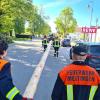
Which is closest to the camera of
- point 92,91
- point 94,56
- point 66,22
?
point 92,91

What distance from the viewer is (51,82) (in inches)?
587

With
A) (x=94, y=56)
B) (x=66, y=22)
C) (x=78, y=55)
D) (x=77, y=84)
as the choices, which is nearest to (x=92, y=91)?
(x=77, y=84)

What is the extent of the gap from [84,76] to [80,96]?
280 millimetres

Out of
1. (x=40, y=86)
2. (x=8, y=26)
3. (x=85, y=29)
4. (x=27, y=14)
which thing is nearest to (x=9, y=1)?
(x=8, y=26)

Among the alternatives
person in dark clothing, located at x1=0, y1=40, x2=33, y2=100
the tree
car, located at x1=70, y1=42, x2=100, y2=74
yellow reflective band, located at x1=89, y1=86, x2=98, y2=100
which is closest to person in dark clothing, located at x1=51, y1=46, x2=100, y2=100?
yellow reflective band, located at x1=89, y1=86, x2=98, y2=100

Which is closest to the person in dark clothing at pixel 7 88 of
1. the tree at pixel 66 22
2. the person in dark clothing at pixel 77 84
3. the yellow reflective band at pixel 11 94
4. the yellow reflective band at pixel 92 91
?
the yellow reflective band at pixel 11 94

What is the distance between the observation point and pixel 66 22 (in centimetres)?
13562

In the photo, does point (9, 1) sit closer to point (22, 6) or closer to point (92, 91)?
point (22, 6)

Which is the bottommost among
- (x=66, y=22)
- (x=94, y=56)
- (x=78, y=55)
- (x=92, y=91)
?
(x=66, y=22)

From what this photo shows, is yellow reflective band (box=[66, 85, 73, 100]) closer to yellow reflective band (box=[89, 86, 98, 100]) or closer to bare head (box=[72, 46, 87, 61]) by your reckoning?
yellow reflective band (box=[89, 86, 98, 100])

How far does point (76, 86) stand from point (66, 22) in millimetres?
131098

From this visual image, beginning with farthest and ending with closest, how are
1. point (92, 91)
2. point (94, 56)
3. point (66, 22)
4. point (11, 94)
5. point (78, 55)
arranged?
1. point (66, 22)
2. point (94, 56)
3. point (78, 55)
4. point (92, 91)
5. point (11, 94)

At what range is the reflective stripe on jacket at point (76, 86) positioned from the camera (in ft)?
16.3

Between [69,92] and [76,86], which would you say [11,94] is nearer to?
[69,92]
